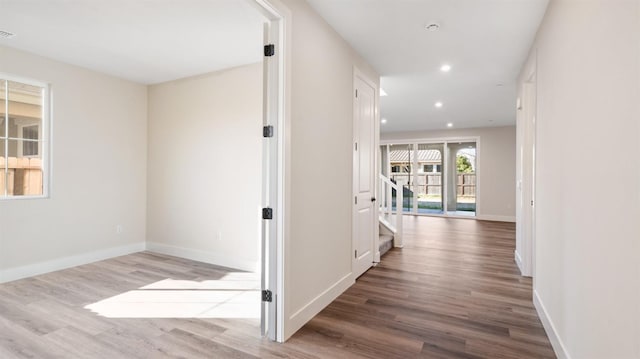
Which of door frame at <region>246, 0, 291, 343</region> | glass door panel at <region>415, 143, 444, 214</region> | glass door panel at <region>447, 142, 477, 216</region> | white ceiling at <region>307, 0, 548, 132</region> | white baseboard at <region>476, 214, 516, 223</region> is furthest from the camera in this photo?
glass door panel at <region>415, 143, 444, 214</region>

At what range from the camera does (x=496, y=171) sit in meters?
8.87

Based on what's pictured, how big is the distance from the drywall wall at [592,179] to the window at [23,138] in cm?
540

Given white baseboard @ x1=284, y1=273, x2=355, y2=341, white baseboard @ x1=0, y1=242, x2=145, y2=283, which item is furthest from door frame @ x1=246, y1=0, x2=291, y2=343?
white baseboard @ x1=0, y1=242, x2=145, y2=283

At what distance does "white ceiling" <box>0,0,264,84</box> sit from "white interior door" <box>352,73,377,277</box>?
4.48 ft

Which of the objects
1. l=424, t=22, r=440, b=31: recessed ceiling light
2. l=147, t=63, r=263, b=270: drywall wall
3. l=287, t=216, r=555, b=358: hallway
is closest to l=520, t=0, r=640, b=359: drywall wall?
l=287, t=216, r=555, b=358: hallway

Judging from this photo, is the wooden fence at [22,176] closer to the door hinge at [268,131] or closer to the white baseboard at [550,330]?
the door hinge at [268,131]

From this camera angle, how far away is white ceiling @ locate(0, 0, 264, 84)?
8.82 feet

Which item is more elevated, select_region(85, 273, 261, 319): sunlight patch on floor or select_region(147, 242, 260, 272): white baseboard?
select_region(147, 242, 260, 272): white baseboard

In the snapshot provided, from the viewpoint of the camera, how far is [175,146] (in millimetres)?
4691

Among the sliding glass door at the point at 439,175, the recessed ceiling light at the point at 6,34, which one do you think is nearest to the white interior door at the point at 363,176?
the recessed ceiling light at the point at 6,34

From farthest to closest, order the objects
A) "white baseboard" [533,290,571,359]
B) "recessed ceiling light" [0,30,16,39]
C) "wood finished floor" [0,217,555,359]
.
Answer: "recessed ceiling light" [0,30,16,39] < "wood finished floor" [0,217,555,359] < "white baseboard" [533,290,571,359]

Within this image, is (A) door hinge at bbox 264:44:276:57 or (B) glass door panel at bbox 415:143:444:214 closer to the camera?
(A) door hinge at bbox 264:44:276:57

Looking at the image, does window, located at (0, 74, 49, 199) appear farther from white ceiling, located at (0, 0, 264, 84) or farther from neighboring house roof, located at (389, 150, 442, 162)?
neighboring house roof, located at (389, 150, 442, 162)

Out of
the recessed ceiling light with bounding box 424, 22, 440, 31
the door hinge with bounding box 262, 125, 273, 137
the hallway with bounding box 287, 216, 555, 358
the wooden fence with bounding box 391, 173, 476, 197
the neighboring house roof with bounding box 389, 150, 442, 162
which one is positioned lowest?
the hallway with bounding box 287, 216, 555, 358
